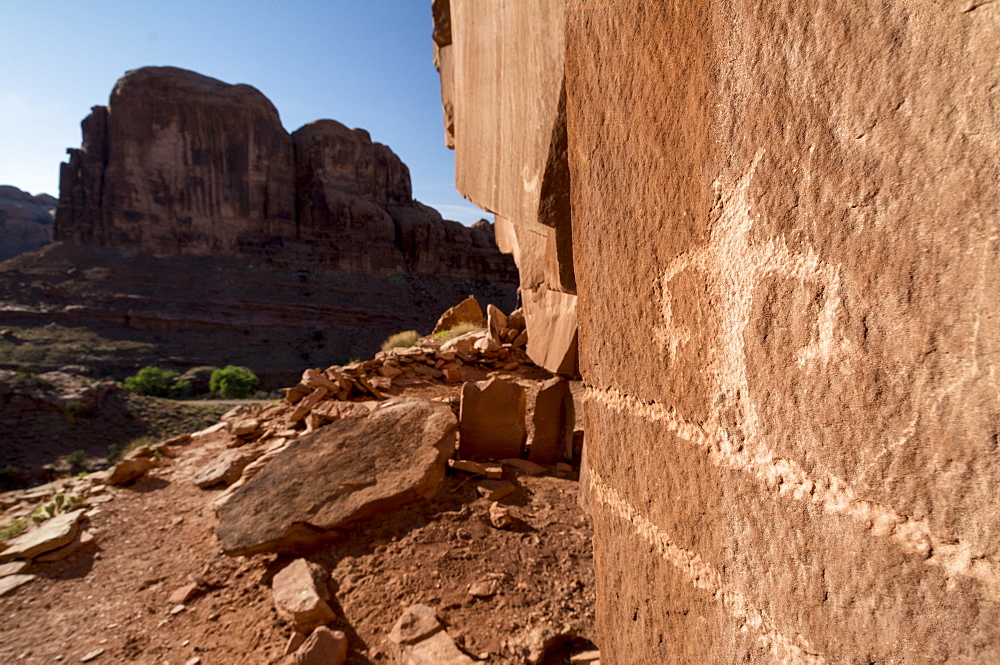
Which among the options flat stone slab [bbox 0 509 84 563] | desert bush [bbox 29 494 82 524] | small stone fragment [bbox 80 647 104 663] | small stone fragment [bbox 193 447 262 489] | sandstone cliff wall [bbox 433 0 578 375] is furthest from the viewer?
small stone fragment [bbox 193 447 262 489]

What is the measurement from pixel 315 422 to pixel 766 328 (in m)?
3.46

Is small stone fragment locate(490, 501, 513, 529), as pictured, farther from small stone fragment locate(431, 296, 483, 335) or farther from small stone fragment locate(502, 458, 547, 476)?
small stone fragment locate(431, 296, 483, 335)

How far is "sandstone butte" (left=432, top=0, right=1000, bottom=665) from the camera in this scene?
47 centimetres

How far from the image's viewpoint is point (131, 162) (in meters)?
30.8

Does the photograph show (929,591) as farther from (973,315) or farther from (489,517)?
(489,517)

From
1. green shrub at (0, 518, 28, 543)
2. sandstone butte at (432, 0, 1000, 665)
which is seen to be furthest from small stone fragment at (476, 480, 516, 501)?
green shrub at (0, 518, 28, 543)

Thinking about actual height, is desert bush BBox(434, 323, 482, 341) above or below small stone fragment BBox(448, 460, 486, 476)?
above

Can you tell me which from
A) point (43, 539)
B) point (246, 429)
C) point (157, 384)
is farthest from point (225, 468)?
point (157, 384)

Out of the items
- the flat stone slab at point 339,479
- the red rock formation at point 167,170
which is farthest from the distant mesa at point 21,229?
the flat stone slab at point 339,479

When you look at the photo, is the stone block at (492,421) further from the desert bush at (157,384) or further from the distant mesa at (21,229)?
the distant mesa at (21,229)

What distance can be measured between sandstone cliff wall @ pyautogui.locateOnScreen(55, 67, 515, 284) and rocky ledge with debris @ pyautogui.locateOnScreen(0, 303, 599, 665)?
3266 cm

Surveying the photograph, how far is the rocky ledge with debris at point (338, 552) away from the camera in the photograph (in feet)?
6.11

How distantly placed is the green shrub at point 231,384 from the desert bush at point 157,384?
108 centimetres

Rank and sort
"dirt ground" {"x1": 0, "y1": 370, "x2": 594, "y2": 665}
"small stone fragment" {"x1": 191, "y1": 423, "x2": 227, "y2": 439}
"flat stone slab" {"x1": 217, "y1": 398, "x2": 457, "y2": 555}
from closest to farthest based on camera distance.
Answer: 1. "dirt ground" {"x1": 0, "y1": 370, "x2": 594, "y2": 665}
2. "flat stone slab" {"x1": 217, "y1": 398, "x2": 457, "y2": 555}
3. "small stone fragment" {"x1": 191, "y1": 423, "x2": 227, "y2": 439}
